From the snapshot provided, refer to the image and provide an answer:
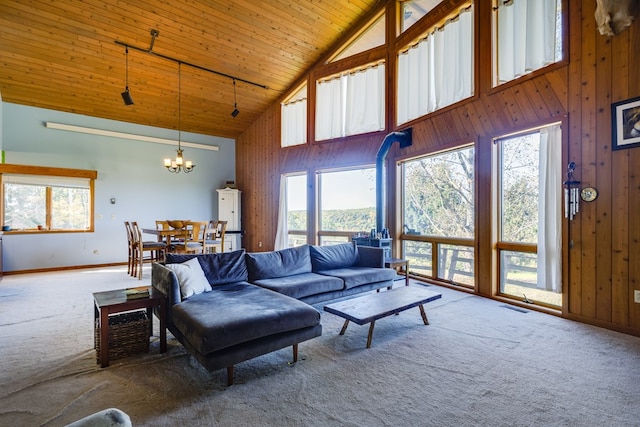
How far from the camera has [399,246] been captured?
230 inches

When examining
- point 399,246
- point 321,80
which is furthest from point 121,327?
point 321,80

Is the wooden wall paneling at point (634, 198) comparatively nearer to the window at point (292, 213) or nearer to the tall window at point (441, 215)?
the tall window at point (441, 215)

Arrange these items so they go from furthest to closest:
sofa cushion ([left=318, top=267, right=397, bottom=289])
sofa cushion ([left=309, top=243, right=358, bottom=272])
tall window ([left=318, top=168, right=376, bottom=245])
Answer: tall window ([left=318, top=168, right=376, bottom=245])
sofa cushion ([left=309, top=243, right=358, bottom=272])
sofa cushion ([left=318, top=267, right=397, bottom=289])

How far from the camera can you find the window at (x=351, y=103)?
20.2ft

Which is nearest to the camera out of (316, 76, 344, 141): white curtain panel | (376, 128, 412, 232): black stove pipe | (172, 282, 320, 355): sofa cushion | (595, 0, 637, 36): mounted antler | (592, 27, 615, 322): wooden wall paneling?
(172, 282, 320, 355): sofa cushion

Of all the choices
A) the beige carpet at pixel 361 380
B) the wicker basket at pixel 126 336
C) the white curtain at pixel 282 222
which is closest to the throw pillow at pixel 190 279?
the wicker basket at pixel 126 336

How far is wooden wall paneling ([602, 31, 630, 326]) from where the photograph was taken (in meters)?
3.04

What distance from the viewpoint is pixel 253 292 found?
9.69ft

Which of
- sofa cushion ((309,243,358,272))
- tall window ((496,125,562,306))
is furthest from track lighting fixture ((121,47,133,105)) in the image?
tall window ((496,125,562,306))

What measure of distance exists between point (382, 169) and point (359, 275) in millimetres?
2471

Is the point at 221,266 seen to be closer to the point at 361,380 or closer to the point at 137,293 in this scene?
the point at 137,293

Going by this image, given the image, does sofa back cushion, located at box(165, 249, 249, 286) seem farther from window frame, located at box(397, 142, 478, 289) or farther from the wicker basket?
window frame, located at box(397, 142, 478, 289)

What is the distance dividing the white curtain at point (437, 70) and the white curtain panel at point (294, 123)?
2.54m

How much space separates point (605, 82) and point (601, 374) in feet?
9.14
